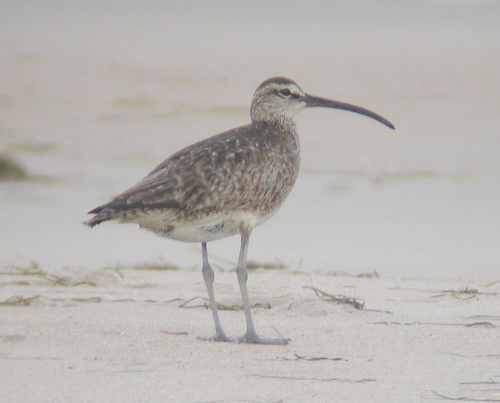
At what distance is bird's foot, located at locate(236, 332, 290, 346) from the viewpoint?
19.2 feet

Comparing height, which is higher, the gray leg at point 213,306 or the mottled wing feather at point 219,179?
the mottled wing feather at point 219,179

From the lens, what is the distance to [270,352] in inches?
223

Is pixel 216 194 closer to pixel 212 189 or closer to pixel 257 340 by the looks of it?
pixel 212 189

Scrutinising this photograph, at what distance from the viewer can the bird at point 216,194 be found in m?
5.89

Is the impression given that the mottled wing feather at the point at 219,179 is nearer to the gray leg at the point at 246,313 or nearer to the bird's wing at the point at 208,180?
the bird's wing at the point at 208,180

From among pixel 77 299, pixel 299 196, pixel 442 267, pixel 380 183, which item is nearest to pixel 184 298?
pixel 77 299

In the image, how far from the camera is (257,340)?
19.5 ft

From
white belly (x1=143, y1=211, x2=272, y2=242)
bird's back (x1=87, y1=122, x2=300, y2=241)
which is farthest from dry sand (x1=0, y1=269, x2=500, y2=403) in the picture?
bird's back (x1=87, y1=122, x2=300, y2=241)

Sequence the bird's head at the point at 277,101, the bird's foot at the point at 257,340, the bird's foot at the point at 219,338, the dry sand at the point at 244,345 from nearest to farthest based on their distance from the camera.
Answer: the dry sand at the point at 244,345
the bird's foot at the point at 257,340
the bird's foot at the point at 219,338
the bird's head at the point at 277,101

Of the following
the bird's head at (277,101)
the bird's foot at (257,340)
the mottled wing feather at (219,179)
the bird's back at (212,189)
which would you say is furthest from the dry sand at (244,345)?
the bird's head at (277,101)

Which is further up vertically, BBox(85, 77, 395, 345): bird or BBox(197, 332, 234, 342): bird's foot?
BBox(85, 77, 395, 345): bird

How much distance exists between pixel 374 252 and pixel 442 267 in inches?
42.1

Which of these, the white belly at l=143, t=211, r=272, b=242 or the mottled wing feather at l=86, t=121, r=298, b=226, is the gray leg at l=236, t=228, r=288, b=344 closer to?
the white belly at l=143, t=211, r=272, b=242

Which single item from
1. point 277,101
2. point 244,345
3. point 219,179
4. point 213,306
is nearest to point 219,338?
point 244,345
